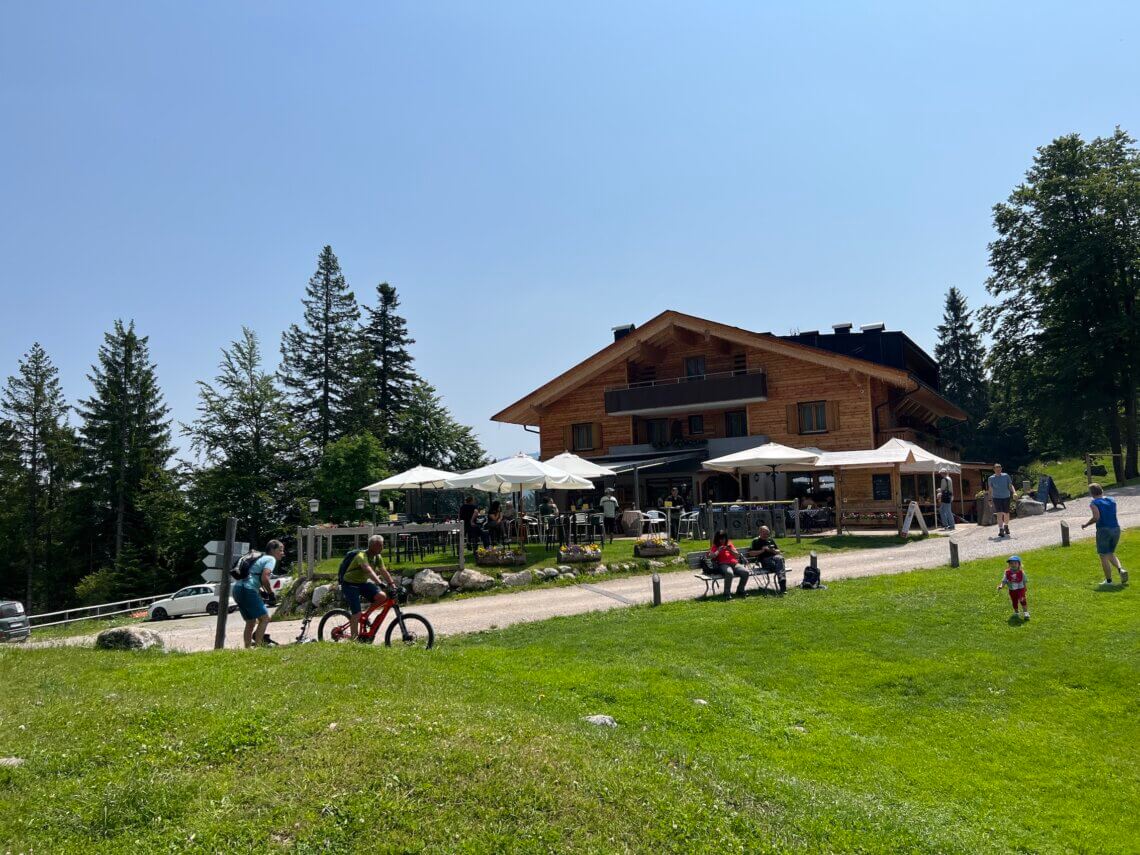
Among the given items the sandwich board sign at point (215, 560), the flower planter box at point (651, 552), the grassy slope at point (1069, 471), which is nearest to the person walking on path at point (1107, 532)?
the flower planter box at point (651, 552)

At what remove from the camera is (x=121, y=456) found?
163 ft

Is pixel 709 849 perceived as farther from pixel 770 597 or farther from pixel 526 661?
pixel 770 597

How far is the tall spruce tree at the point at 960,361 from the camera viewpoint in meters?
68.9

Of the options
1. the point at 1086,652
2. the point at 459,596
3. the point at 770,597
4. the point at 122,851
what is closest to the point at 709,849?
the point at 122,851

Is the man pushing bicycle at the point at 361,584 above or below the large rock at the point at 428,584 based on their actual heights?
above

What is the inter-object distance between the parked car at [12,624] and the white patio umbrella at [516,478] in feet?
42.4

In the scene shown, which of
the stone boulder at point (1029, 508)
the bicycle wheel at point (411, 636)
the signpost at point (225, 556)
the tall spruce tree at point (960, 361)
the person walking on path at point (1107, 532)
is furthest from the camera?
the tall spruce tree at point (960, 361)

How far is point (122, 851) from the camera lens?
4.34 metres

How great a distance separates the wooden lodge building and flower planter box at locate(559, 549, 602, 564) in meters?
11.6

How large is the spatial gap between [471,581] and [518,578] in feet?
3.57

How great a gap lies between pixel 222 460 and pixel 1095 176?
47264 mm

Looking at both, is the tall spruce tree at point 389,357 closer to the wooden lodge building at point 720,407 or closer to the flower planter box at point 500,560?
the wooden lodge building at point 720,407

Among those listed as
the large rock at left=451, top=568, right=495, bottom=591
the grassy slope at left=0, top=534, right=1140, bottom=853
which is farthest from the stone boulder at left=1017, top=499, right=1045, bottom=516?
the large rock at left=451, top=568, right=495, bottom=591

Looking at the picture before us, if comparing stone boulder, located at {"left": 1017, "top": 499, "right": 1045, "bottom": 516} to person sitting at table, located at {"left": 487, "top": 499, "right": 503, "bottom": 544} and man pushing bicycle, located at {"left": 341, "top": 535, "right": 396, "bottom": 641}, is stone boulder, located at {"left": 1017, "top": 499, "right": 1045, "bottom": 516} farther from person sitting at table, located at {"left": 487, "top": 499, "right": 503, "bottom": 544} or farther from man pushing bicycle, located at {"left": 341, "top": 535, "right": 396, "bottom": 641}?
man pushing bicycle, located at {"left": 341, "top": 535, "right": 396, "bottom": 641}
